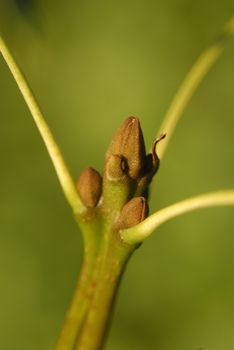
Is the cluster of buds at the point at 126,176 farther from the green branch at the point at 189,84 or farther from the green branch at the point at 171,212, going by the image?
the green branch at the point at 189,84

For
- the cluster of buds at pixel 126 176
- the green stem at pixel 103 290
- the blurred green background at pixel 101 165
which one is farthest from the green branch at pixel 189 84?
the blurred green background at pixel 101 165

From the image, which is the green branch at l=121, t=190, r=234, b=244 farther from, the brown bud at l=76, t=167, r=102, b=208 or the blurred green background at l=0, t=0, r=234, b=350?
the blurred green background at l=0, t=0, r=234, b=350

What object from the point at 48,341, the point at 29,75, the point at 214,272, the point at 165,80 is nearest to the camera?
the point at 48,341

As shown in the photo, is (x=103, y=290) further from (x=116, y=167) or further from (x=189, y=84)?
(x=189, y=84)

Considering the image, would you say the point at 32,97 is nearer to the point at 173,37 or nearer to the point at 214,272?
the point at 214,272

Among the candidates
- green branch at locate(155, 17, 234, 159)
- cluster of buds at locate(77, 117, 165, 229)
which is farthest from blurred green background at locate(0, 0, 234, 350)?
cluster of buds at locate(77, 117, 165, 229)

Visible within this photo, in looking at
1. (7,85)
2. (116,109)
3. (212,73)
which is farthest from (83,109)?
(212,73)

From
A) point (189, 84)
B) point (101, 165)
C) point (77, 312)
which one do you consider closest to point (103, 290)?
point (77, 312)
